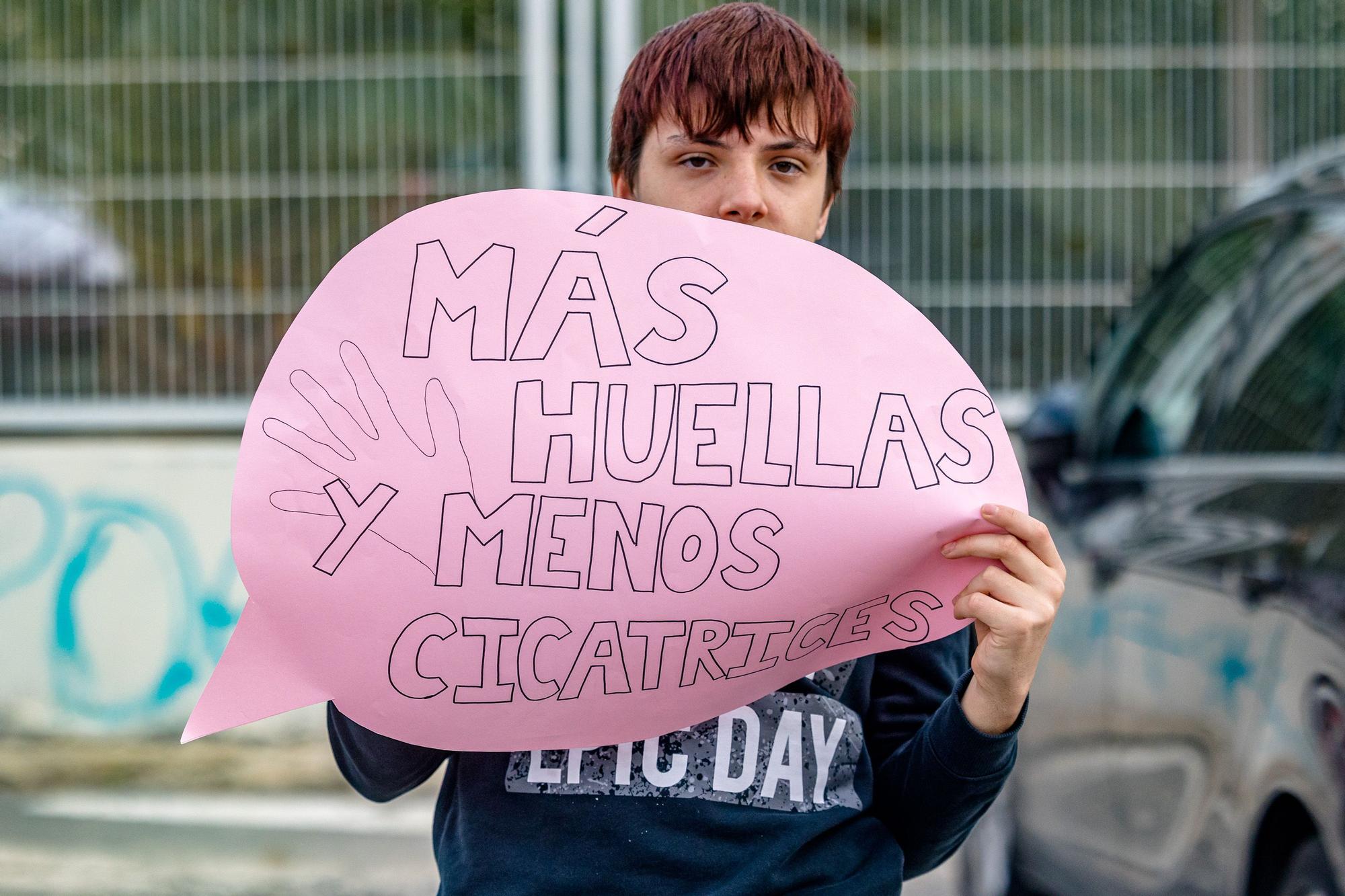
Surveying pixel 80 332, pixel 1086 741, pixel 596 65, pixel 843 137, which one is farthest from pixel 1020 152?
pixel 843 137

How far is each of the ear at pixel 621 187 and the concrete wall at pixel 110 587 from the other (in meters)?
3.94

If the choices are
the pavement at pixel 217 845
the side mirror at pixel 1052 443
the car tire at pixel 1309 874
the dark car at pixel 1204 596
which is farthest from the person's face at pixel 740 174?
the pavement at pixel 217 845

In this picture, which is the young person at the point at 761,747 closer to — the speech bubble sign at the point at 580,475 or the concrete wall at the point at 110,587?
the speech bubble sign at the point at 580,475

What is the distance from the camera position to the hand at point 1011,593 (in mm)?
1357

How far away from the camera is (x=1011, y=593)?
1.36 m

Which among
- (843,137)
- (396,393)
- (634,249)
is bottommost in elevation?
(396,393)

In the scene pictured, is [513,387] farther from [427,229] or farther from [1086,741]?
[1086,741]

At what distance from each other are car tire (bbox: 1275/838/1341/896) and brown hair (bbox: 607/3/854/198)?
4.22 ft

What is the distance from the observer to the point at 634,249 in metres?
1.43

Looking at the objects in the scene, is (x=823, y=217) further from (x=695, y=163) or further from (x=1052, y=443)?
(x=1052, y=443)

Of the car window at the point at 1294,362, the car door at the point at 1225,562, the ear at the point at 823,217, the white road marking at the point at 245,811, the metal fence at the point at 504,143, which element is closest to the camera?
the ear at the point at 823,217

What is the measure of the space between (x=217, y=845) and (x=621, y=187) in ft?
12.0

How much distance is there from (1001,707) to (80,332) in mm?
5136

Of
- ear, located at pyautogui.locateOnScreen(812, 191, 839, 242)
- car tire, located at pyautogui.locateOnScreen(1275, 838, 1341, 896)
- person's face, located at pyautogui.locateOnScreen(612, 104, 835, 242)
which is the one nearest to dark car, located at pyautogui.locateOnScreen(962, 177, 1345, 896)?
car tire, located at pyautogui.locateOnScreen(1275, 838, 1341, 896)
